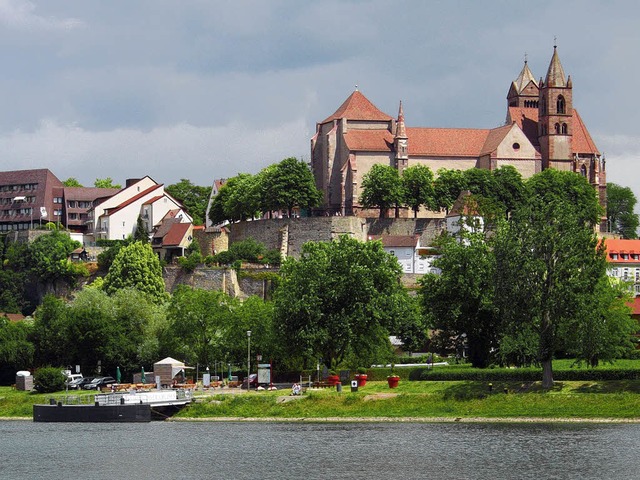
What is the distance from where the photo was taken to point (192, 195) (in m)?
183

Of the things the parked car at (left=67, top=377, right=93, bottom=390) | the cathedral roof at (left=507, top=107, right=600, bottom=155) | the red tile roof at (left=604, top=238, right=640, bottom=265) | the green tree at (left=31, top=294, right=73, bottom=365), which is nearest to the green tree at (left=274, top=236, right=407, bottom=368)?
the parked car at (left=67, top=377, right=93, bottom=390)

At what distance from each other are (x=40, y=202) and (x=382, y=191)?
40.2 meters

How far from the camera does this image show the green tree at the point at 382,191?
14338 cm

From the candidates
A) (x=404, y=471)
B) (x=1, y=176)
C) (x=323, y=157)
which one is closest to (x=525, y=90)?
(x=323, y=157)

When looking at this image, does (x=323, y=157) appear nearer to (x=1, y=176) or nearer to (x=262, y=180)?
(x=262, y=180)

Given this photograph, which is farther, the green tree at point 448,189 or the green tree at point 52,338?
the green tree at point 448,189

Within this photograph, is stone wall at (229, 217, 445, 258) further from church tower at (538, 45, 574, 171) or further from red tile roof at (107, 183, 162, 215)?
church tower at (538, 45, 574, 171)

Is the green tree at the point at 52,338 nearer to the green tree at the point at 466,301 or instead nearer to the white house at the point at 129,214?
the green tree at the point at 466,301

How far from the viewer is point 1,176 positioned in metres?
166

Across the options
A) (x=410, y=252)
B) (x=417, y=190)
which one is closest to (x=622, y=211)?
(x=417, y=190)

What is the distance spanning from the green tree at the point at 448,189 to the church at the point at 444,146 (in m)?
4.15

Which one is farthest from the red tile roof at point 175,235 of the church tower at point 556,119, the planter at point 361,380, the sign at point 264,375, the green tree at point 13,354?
the planter at point 361,380

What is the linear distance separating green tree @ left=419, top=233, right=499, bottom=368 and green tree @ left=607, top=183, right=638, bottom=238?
319 ft

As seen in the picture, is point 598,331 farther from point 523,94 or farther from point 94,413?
point 523,94
